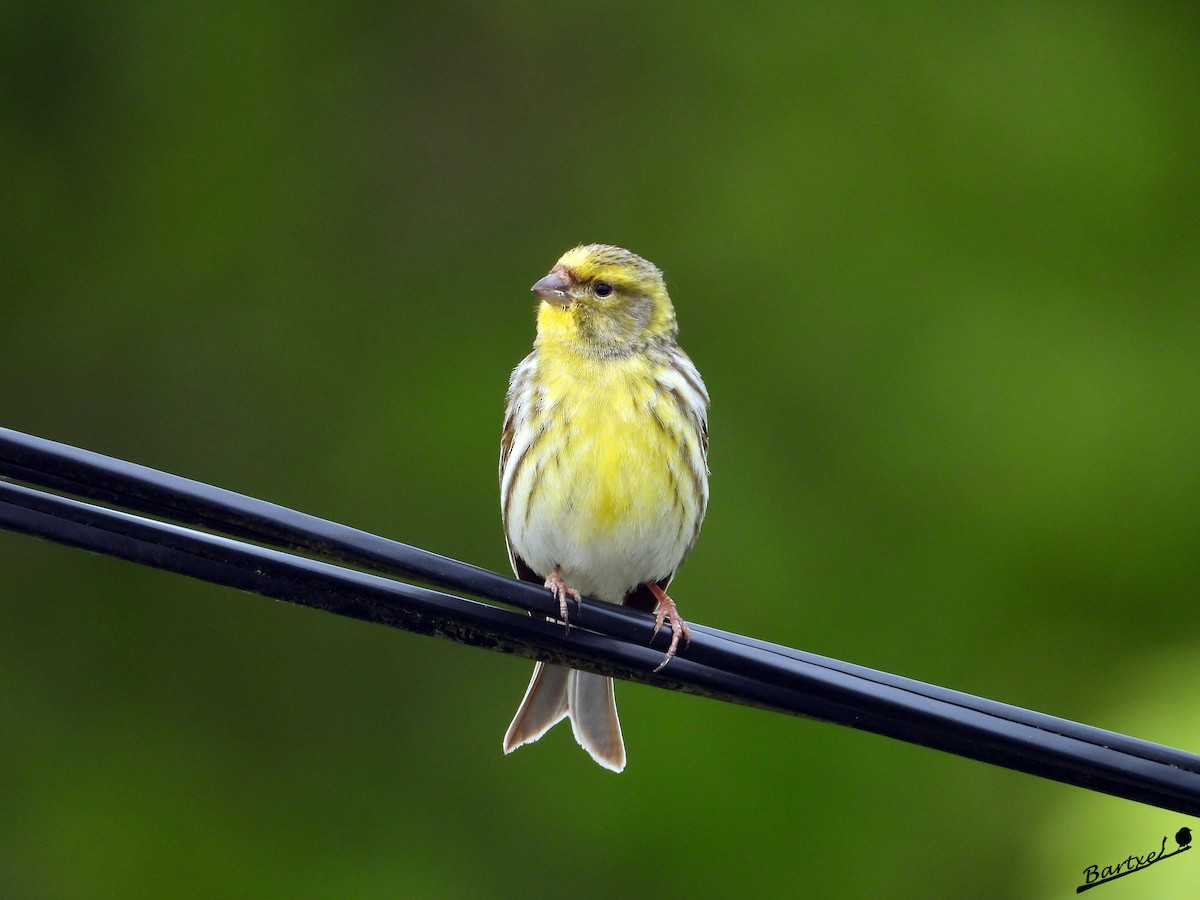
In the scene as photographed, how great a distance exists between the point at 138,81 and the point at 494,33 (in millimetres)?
2140

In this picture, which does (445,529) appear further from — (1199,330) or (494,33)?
(1199,330)

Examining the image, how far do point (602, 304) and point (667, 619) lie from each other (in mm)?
1134

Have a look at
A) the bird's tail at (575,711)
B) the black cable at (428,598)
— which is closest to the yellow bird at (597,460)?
the bird's tail at (575,711)

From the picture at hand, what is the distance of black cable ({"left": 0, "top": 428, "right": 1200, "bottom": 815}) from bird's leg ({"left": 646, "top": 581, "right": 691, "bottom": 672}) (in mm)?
25

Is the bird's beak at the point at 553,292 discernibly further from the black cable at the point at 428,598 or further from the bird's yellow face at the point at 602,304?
the black cable at the point at 428,598

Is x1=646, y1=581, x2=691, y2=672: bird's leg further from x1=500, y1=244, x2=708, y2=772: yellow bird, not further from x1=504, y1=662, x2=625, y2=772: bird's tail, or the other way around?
x1=504, y1=662, x2=625, y2=772: bird's tail

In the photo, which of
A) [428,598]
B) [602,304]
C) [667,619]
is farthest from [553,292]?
[428,598]

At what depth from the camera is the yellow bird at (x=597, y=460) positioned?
4465 mm

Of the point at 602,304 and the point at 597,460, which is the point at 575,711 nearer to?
the point at 597,460

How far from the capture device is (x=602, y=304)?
192 inches

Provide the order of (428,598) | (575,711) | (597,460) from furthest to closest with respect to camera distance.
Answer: (575,711), (597,460), (428,598)

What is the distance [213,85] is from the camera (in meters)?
9.13

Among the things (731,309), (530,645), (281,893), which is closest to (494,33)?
(731,309)

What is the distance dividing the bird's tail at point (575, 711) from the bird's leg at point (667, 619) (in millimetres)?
284
